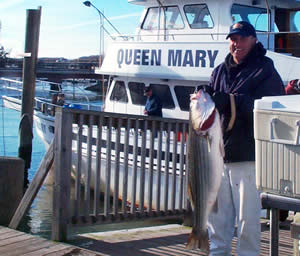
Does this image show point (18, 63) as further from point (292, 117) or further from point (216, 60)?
point (292, 117)

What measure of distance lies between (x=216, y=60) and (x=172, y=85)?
1.15m

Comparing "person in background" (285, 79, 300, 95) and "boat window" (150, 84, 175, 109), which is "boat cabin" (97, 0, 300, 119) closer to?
"boat window" (150, 84, 175, 109)

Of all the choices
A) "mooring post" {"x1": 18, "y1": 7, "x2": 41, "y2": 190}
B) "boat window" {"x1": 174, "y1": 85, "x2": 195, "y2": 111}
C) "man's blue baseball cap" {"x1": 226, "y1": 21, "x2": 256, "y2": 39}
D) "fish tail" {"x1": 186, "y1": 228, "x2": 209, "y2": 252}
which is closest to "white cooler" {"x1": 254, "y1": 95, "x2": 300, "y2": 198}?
"fish tail" {"x1": 186, "y1": 228, "x2": 209, "y2": 252}

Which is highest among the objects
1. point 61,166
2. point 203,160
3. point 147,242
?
point 203,160

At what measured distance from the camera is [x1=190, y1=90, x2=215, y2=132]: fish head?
2861mm

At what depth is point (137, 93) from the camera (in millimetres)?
10680

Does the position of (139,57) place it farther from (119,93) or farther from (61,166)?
(61,166)

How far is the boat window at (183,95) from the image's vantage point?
385 inches

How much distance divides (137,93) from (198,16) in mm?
1974

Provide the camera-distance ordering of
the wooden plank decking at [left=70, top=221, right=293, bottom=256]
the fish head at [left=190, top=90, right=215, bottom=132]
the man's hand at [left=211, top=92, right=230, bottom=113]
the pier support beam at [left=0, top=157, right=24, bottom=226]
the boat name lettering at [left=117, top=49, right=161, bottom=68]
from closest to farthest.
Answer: the fish head at [left=190, top=90, right=215, bottom=132] < the man's hand at [left=211, top=92, right=230, bottom=113] < the wooden plank decking at [left=70, top=221, right=293, bottom=256] < the pier support beam at [left=0, top=157, right=24, bottom=226] < the boat name lettering at [left=117, top=49, right=161, bottom=68]

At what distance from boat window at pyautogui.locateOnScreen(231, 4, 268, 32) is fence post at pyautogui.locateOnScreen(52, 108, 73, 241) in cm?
647

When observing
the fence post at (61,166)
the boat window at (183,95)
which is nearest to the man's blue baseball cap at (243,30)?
the fence post at (61,166)

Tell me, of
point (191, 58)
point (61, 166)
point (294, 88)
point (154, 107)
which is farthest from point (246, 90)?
point (191, 58)

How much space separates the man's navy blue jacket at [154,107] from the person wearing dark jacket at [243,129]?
578 cm
